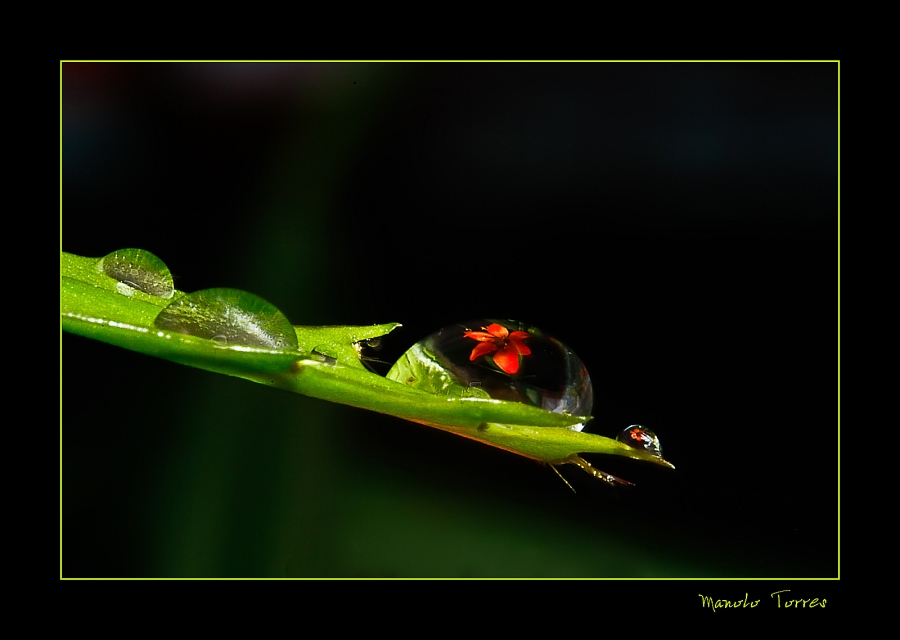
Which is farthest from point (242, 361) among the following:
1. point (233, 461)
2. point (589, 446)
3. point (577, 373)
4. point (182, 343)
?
point (233, 461)

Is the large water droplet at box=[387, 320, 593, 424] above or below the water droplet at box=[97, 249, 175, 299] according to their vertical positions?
below

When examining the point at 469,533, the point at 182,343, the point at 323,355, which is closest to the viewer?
the point at 182,343

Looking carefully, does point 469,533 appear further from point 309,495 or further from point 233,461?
point 233,461

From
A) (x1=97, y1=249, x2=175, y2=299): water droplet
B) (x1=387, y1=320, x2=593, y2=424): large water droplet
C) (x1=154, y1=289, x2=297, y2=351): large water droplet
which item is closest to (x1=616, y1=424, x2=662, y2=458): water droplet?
(x1=387, y1=320, x2=593, y2=424): large water droplet

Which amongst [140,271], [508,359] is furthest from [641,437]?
[140,271]

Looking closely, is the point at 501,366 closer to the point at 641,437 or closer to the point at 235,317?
the point at 641,437

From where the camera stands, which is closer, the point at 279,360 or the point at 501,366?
the point at 279,360

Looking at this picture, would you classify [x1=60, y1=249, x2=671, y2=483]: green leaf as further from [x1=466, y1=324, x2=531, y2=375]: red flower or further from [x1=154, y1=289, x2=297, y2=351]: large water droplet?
[x1=466, y1=324, x2=531, y2=375]: red flower
